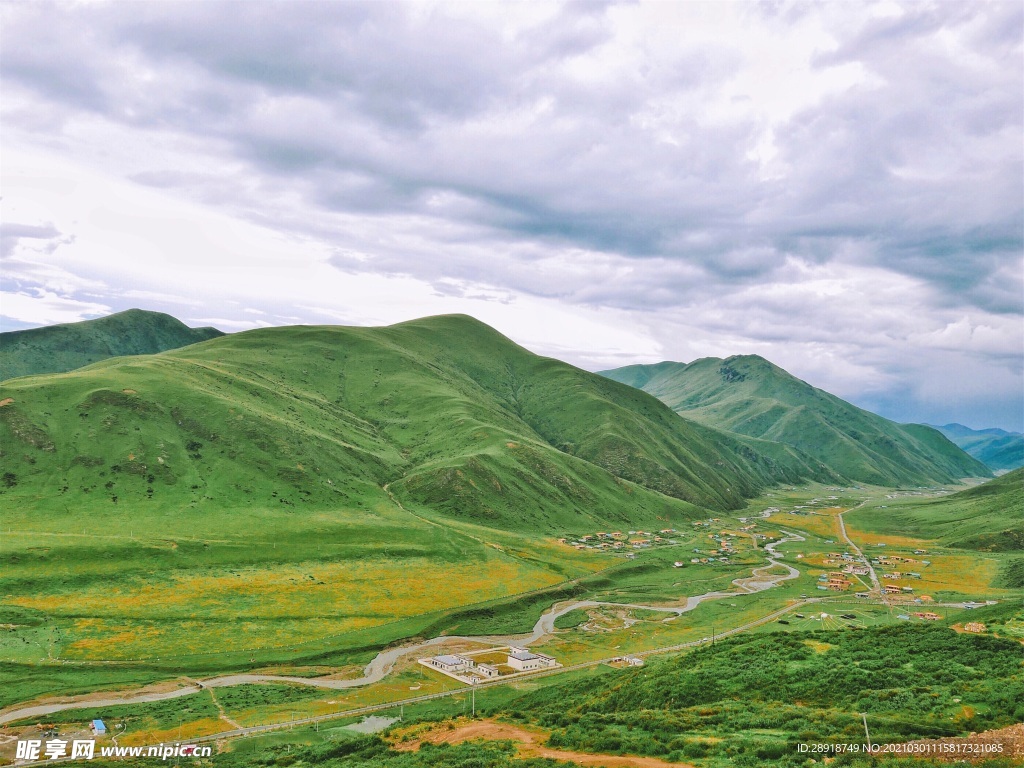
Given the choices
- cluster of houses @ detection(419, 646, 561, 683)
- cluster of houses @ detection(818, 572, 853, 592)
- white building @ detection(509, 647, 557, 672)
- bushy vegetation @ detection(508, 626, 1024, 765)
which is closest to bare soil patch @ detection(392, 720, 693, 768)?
bushy vegetation @ detection(508, 626, 1024, 765)

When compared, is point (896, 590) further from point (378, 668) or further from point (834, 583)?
point (378, 668)

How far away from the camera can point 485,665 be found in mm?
98125

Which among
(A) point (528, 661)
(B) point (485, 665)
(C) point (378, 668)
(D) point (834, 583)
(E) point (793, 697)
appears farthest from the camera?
(D) point (834, 583)

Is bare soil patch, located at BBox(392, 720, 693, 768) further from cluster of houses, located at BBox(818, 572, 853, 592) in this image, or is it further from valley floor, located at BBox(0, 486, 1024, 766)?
cluster of houses, located at BBox(818, 572, 853, 592)

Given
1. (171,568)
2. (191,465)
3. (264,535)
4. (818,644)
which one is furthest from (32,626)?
(818,644)

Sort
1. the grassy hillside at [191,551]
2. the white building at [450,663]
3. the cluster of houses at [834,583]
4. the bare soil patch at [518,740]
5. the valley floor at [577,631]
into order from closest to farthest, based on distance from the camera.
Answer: the bare soil patch at [518,740]
the valley floor at [577,631]
the white building at [450,663]
the grassy hillside at [191,551]
the cluster of houses at [834,583]

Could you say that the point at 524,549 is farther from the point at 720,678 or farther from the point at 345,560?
the point at 720,678

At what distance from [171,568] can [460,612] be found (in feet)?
205

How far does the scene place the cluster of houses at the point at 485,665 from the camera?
96375 millimetres

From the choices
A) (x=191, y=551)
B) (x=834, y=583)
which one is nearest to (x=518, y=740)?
(x=191, y=551)

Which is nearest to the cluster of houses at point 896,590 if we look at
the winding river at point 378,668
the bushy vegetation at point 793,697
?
the winding river at point 378,668

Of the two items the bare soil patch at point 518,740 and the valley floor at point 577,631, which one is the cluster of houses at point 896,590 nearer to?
the valley floor at point 577,631

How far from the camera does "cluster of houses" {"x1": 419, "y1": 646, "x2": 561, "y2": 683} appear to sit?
316 ft

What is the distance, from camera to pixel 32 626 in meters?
102
